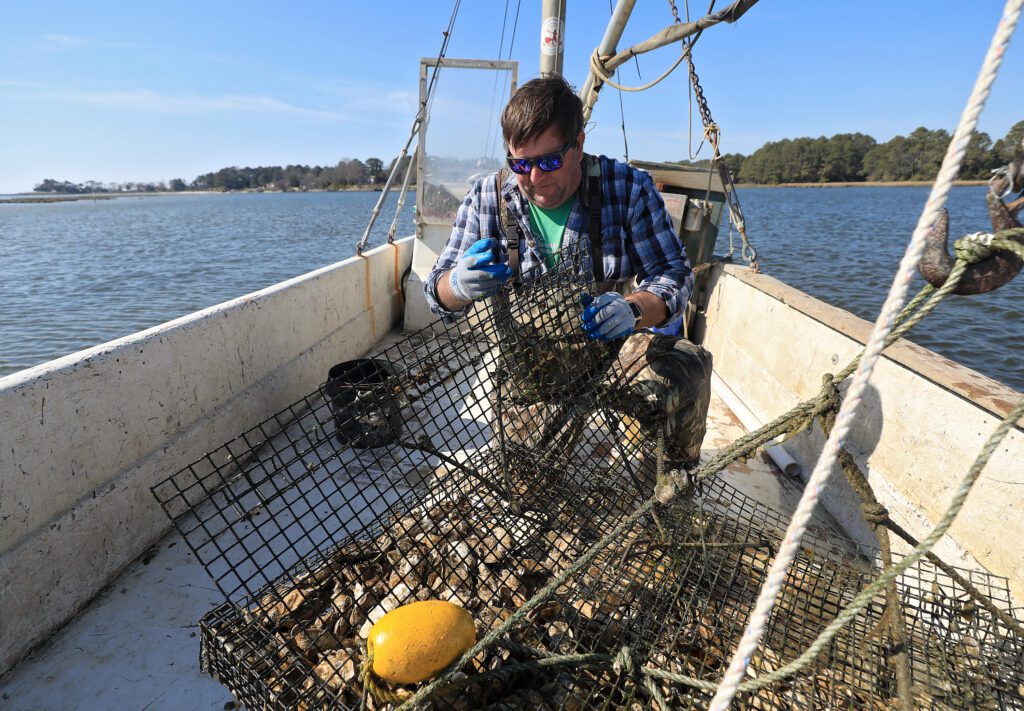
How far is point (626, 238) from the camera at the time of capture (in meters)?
2.37

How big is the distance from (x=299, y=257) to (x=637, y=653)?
19.5 metres

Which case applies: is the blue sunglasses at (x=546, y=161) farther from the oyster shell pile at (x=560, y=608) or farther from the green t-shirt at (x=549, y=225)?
the oyster shell pile at (x=560, y=608)

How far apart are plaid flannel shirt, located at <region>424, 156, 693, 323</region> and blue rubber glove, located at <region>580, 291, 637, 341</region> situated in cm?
26

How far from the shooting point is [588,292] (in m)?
2.21

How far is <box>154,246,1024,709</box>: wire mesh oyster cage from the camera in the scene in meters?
1.38

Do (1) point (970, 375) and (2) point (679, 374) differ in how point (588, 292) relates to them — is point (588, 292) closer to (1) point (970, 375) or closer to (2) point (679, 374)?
(2) point (679, 374)

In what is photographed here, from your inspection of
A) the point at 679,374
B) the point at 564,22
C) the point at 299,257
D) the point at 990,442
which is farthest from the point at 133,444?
the point at 299,257

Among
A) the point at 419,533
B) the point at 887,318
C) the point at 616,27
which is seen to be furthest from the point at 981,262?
the point at 616,27

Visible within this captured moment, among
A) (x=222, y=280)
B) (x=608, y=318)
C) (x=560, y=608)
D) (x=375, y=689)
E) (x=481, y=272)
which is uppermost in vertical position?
(x=481, y=272)

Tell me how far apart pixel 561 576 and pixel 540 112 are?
5.21 feet

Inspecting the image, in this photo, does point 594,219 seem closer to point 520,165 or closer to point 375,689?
point 520,165

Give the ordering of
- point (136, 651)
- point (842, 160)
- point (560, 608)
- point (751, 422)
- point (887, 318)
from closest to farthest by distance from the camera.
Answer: point (887, 318)
point (560, 608)
point (136, 651)
point (751, 422)
point (842, 160)

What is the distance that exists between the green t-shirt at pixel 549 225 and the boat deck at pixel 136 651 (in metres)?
1.67

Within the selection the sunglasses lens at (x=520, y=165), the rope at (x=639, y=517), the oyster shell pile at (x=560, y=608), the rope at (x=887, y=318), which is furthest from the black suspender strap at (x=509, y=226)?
the rope at (x=887, y=318)
